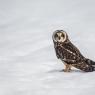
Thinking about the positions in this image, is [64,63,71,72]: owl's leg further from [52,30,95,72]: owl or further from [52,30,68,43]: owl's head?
[52,30,68,43]: owl's head

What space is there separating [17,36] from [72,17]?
320mm

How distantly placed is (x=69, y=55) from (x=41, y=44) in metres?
0.24

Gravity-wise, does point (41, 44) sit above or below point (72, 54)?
above

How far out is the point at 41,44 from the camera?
214 centimetres

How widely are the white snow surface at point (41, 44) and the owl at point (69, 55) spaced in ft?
0.08

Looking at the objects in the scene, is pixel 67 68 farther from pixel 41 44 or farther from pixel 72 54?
pixel 41 44

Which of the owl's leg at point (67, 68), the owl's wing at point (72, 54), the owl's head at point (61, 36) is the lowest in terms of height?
the owl's leg at point (67, 68)

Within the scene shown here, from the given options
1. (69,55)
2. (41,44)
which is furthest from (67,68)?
(41,44)

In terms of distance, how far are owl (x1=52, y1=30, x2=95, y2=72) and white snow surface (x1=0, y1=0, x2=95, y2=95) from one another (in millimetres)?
26

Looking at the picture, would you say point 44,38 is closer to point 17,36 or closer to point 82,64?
point 17,36

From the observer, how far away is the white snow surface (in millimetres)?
1808

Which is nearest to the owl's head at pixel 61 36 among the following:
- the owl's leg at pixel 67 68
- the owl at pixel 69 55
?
the owl at pixel 69 55

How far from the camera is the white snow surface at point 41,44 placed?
181 centimetres

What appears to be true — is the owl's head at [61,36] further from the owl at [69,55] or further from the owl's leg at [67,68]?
the owl's leg at [67,68]
